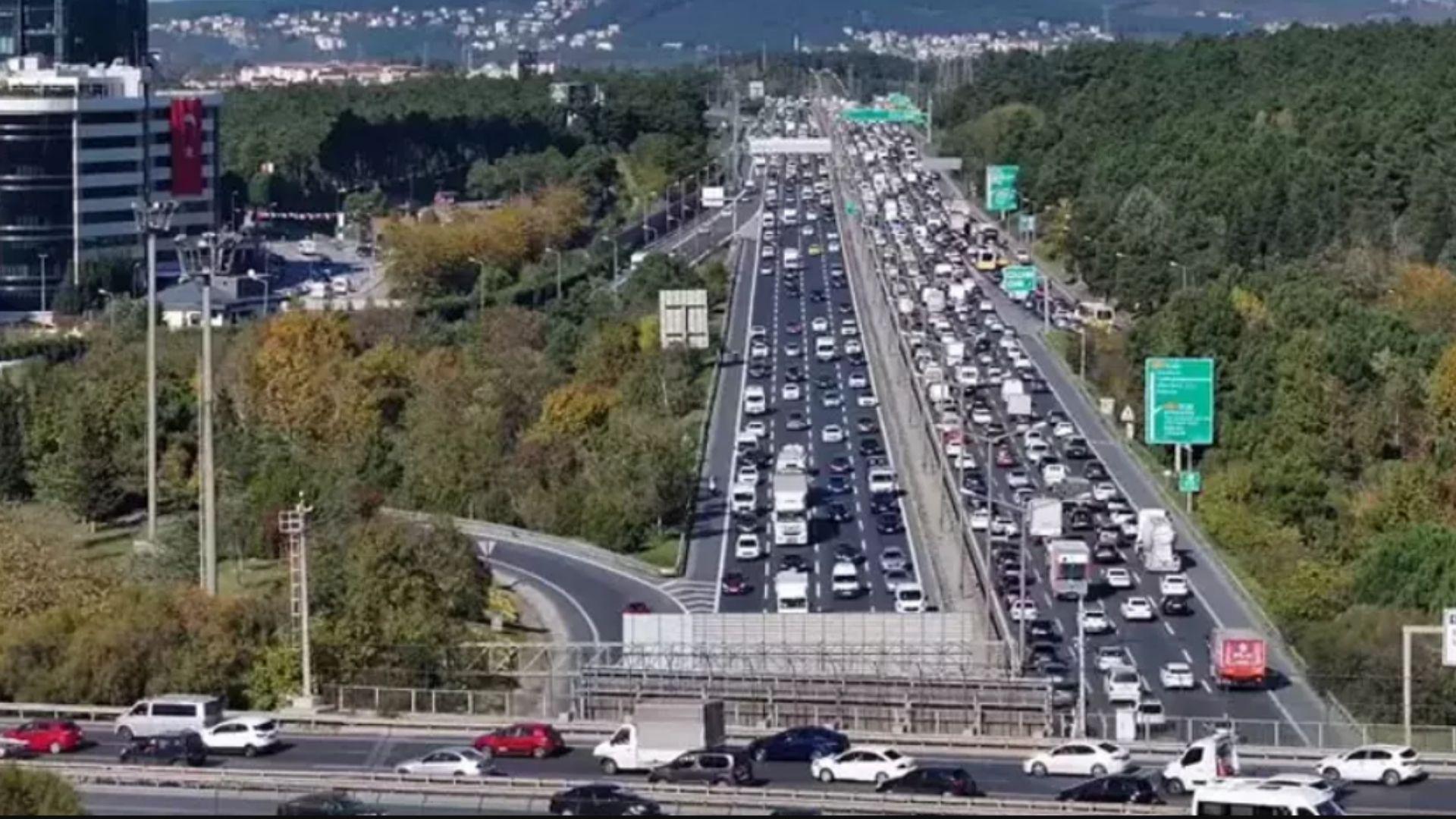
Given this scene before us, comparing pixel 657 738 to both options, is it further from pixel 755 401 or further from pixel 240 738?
pixel 755 401

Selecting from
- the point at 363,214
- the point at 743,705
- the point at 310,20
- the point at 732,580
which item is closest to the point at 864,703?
the point at 743,705

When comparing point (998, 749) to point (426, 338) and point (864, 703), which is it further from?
point (426, 338)

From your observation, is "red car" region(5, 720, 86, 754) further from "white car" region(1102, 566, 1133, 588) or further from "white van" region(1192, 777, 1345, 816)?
"white car" region(1102, 566, 1133, 588)

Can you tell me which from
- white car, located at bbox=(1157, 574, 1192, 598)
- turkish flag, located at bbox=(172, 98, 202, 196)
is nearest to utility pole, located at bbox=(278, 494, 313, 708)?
white car, located at bbox=(1157, 574, 1192, 598)

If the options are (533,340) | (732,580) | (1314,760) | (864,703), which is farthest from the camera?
(533,340)

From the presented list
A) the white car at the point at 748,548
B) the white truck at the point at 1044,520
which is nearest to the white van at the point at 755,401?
the white car at the point at 748,548

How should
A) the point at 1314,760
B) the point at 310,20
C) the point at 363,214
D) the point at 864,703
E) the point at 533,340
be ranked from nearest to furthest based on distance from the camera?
the point at 1314,760
the point at 864,703
the point at 533,340
the point at 363,214
the point at 310,20

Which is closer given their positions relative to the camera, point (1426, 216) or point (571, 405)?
point (571, 405)
